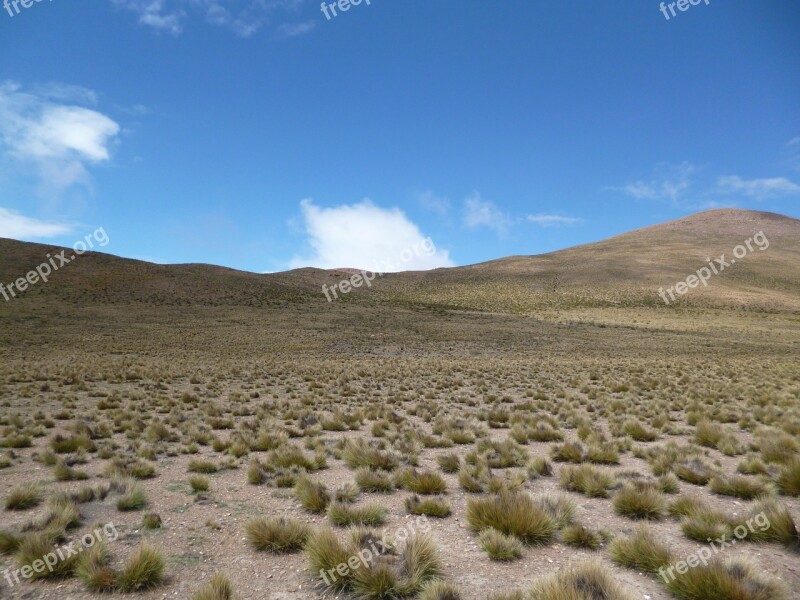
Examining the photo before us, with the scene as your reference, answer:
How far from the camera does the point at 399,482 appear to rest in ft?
26.1

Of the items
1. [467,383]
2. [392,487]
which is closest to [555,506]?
[392,487]

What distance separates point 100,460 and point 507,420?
34.3ft

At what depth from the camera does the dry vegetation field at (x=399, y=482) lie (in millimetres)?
4762

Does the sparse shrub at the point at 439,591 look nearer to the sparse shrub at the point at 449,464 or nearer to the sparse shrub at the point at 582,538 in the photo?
the sparse shrub at the point at 582,538

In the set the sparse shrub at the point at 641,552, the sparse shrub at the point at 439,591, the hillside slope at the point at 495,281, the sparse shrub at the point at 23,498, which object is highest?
the hillside slope at the point at 495,281

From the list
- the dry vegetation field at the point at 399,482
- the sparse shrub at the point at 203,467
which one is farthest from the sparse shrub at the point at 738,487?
the sparse shrub at the point at 203,467

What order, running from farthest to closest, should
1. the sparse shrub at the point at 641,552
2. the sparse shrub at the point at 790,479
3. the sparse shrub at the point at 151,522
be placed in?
1. the sparse shrub at the point at 790,479
2. the sparse shrub at the point at 151,522
3. the sparse shrub at the point at 641,552

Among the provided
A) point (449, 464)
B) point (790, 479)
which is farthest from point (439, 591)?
point (790, 479)

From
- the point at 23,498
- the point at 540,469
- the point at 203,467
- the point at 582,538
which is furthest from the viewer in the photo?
the point at 203,467

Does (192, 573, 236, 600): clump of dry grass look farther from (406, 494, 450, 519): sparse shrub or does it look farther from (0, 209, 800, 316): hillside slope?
(0, 209, 800, 316): hillside slope

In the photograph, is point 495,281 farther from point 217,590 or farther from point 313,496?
point 217,590

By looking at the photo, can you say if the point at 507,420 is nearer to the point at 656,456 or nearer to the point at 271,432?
the point at 656,456

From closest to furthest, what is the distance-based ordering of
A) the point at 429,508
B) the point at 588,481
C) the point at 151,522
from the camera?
the point at 151,522
the point at 429,508
the point at 588,481

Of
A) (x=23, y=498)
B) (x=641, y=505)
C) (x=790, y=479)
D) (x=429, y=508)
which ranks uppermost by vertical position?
(x=23, y=498)
